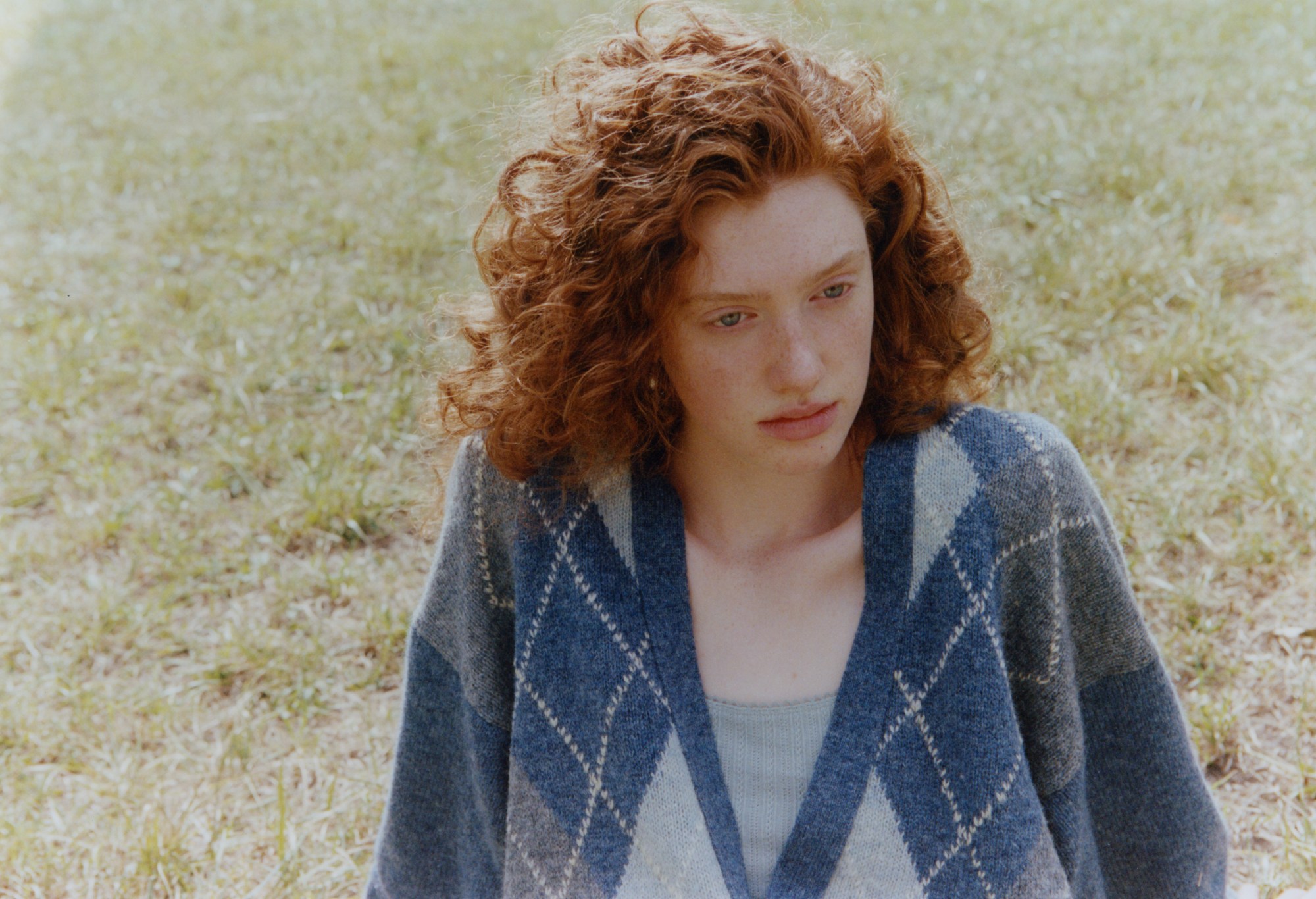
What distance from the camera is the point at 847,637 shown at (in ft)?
5.21

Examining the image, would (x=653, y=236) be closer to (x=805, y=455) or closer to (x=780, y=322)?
(x=780, y=322)

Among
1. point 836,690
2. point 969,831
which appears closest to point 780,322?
point 836,690

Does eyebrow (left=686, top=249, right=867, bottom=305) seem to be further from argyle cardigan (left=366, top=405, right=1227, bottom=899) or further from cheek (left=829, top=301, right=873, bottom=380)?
argyle cardigan (left=366, top=405, right=1227, bottom=899)

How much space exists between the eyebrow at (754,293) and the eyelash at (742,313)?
0.02m

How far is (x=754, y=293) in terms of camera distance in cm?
143

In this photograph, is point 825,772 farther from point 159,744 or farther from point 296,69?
point 296,69

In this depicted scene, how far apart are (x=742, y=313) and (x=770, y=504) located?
1.11 feet

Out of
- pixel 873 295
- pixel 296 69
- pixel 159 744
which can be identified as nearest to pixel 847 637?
pixel 873 295

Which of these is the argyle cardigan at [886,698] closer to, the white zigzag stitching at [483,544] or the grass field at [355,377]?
the white zigzag stitching at [483,544]

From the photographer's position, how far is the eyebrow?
1434 millimetres

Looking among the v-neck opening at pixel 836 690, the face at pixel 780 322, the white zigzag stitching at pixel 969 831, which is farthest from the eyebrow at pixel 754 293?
the white zigzag stitching at pixel 969 831

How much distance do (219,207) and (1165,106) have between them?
3471 mm

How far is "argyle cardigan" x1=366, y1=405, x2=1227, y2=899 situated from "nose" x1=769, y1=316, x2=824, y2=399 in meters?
0.21

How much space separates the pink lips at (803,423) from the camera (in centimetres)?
150
